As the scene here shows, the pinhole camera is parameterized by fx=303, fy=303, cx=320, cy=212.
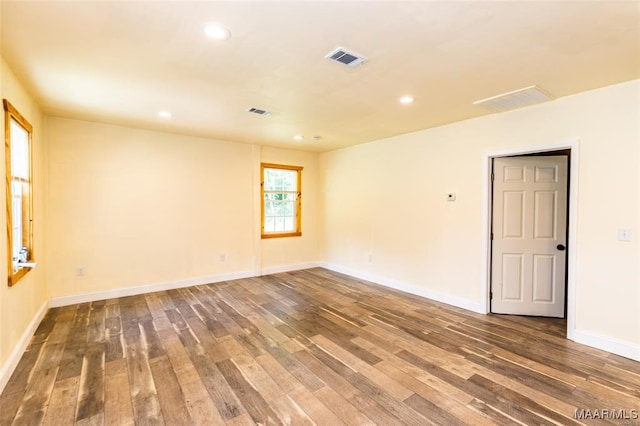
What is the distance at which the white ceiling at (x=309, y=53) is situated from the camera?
1807mm

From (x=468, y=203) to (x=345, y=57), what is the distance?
2775 millimetres

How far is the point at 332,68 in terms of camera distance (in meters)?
2.56

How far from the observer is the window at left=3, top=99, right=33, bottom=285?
2615 mm

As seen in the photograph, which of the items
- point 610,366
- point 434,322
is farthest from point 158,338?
point 610,366

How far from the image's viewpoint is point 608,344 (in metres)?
2.96

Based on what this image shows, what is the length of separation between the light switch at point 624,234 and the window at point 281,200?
5022 millimetres

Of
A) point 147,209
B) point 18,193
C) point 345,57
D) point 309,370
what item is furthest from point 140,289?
point 345,57

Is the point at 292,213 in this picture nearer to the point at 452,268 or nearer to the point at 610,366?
the point at 452,268

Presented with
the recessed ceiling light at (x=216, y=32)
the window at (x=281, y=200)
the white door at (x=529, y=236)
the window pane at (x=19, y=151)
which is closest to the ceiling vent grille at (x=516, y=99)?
the white door at (x=529, y=236)

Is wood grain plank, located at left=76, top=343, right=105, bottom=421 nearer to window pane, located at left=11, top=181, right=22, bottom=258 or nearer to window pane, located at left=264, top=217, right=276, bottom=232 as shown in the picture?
window pane, located at left=11, top=181, right=22, bottom=258

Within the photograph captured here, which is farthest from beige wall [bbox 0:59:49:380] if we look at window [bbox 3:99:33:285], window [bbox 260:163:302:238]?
window [bbox 260:163:302:238]

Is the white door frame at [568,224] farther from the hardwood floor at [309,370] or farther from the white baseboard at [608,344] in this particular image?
the hardwood floor at [309,370]

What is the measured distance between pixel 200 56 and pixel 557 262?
4513mm

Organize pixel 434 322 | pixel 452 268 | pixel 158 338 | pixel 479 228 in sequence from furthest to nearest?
1. pixel 452 268
2. pixel 479 228
3. pixel 434 322
4. pixel 158 338
